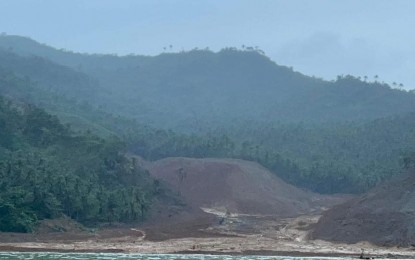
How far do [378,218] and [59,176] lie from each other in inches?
1359

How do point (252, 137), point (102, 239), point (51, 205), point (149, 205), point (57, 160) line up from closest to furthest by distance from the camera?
point (102, 239), point (51, 205), point (149, 205), point (57, 160), point (252, 137)

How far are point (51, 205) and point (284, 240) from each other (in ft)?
79.8

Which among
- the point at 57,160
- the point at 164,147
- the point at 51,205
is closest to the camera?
the point at 51,205

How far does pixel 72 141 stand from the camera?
10281 centimetres

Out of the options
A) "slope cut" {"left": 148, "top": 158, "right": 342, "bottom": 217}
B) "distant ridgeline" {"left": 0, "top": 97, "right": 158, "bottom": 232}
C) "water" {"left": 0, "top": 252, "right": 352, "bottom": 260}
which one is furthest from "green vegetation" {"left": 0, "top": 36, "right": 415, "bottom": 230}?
"water" {"left": 0, "top": 252, "right": 352, "bottom": 260}

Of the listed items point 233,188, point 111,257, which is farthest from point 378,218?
point 233,188

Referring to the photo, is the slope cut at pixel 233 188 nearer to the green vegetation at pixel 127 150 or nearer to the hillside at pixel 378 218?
the green vegetation at pixel 127 150

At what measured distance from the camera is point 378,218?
6681 cm

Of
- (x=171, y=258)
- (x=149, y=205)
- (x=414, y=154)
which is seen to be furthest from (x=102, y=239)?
(x=414, y=154)

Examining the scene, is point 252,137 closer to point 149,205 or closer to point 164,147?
point 164,147

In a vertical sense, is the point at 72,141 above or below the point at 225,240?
above

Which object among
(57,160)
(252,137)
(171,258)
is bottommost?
(171,258)

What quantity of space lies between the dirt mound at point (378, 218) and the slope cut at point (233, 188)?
86.3 feet

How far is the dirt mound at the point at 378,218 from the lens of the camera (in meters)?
63.2
